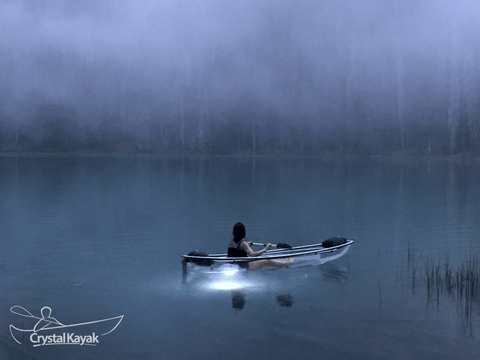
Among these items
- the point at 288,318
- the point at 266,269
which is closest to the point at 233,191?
the point at 266,269

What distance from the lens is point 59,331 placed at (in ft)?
41.7

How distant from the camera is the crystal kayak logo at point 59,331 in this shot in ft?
39.6

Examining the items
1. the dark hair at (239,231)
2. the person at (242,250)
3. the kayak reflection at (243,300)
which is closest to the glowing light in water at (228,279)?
the person at (242,250)

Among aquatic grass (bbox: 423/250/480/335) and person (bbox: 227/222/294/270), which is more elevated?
person (bbox: 227/222/294/270)

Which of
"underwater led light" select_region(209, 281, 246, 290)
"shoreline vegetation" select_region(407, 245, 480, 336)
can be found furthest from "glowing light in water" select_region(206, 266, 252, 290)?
"shoreline vegetation" select_region(407, 245, 480, 336)

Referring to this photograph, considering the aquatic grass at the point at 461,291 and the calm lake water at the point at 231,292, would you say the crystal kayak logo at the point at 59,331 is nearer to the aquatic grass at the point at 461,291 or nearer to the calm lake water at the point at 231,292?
the calm lake water at the point at 231,292

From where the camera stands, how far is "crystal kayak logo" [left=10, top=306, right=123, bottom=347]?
39.6ft

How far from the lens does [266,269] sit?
18047mm

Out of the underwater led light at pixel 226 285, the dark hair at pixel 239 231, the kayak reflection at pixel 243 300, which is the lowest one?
the kayak reflection at pixel 243 300

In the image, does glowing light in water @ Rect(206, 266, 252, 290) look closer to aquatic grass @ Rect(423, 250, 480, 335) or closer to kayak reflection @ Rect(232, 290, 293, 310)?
kayak reflection @ Rect(232, 290, 293, 310)

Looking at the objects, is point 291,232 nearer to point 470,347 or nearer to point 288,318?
point 288,318

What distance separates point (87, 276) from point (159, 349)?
25.4 feet

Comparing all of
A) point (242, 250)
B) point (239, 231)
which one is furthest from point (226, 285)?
point (239, 231)

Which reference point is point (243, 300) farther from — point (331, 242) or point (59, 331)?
point (59, 331)
